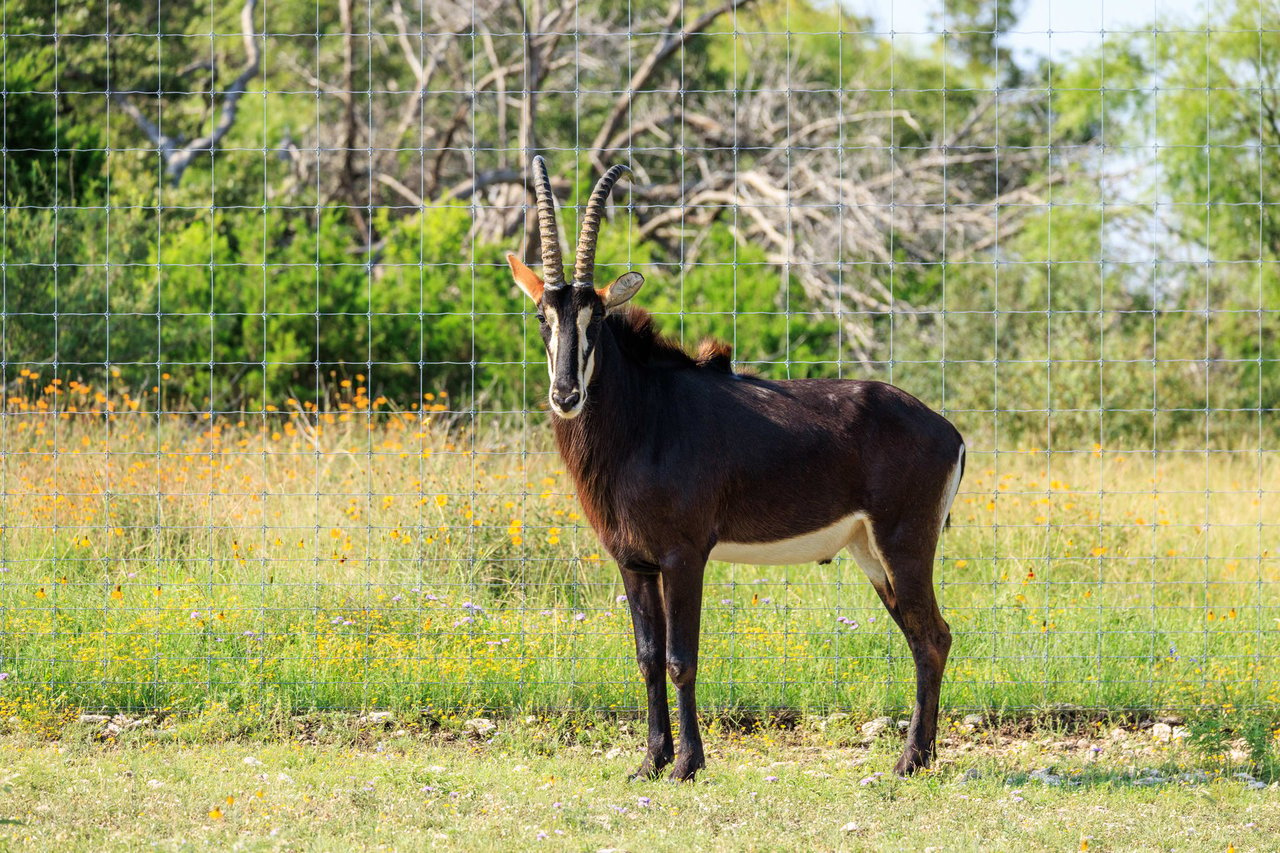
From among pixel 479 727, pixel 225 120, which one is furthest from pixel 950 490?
pixel 225 120

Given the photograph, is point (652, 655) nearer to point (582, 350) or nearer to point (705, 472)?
point (705, 472)

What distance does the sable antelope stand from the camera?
6676 mm

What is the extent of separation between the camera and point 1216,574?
401 inches

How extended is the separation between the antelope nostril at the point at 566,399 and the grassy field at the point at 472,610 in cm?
189

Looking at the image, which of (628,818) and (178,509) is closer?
(628,818)

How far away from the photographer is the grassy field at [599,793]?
18.4 ft

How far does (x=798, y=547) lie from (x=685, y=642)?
32.6 inches

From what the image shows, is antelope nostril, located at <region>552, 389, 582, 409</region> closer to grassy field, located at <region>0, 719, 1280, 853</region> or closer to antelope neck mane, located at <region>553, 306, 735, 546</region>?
antelope neck mane, located at <region>553, 306, 735, 546</region>

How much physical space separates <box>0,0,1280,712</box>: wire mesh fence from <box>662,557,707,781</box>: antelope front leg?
1.28 metres

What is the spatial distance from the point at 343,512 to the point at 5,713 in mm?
2924

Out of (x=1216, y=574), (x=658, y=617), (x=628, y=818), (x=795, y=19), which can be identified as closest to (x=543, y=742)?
(x=658, y=617)

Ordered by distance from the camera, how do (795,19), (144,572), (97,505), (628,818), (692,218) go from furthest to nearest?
(795,19)
(692,218)
(97,505)
(144,572)
(628,818)

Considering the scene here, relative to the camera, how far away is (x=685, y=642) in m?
6.69

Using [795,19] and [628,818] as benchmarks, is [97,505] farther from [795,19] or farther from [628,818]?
[795,19]
